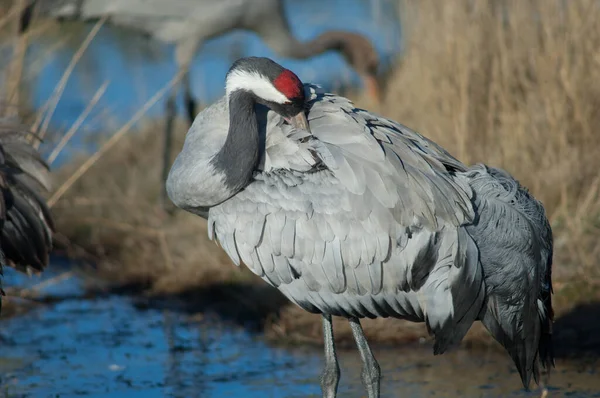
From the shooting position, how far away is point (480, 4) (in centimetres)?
762

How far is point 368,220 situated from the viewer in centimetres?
462

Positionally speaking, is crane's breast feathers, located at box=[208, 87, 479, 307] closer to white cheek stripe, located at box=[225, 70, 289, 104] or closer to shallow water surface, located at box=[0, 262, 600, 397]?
white cheek stripe, located at box=[225, 70, 289, 104]

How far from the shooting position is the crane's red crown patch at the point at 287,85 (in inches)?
187

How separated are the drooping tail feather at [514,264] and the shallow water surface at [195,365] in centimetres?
70

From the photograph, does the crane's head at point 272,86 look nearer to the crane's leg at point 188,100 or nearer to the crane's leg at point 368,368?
the crane's leg at point 368,368

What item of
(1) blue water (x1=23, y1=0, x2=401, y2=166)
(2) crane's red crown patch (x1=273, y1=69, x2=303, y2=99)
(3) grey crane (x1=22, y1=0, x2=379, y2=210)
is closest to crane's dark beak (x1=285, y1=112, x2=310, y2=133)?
(2) crane's red crown patch (x1=273, y1=69, x2=303, y2=99)

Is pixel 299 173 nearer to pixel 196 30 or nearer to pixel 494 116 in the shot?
pixel 494 116

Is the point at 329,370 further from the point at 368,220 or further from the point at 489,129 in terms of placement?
the point at 489,129

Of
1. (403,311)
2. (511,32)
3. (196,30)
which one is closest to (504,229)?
(403,311)

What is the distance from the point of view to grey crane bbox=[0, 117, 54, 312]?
19.9 feet

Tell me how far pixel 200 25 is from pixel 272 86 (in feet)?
17.9

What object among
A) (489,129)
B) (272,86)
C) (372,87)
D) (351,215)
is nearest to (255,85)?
(272,86)

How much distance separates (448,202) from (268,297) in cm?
252

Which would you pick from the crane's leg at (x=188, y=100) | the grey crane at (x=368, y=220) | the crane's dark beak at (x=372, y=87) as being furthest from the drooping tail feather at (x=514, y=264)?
the crane's leg at (x=188, y=100)
